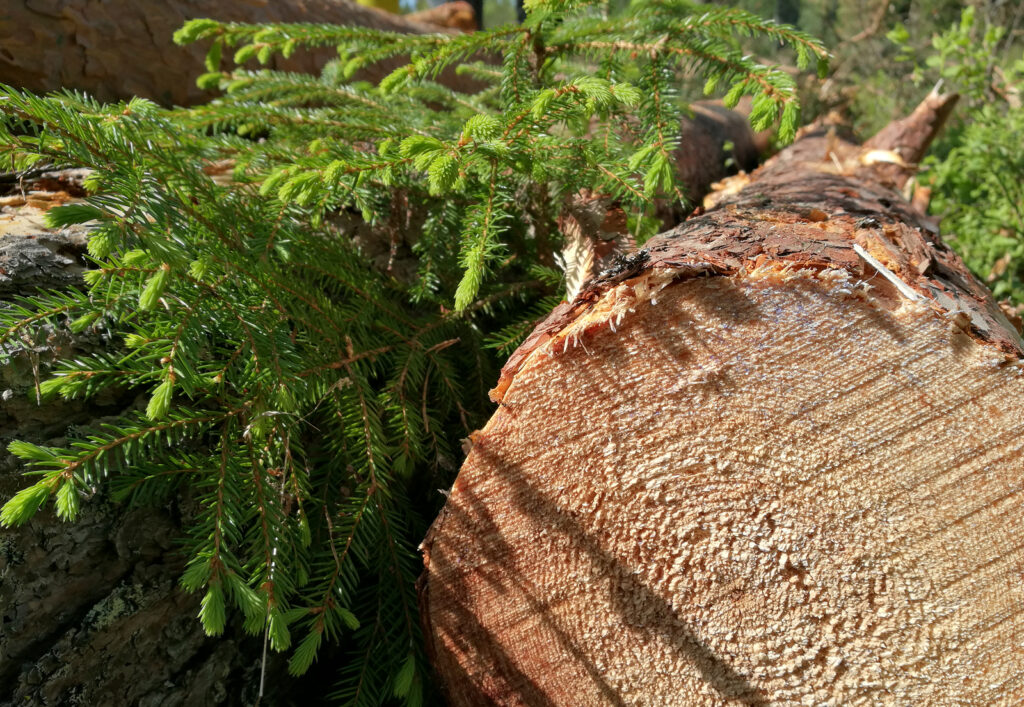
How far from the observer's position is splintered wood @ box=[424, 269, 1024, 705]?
112 cm

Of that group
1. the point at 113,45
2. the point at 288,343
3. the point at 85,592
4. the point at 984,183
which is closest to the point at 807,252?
the point at 288,343

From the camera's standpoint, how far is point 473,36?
170 cm

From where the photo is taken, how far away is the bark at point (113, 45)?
237 centimetres

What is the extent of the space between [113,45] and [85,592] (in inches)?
89.1

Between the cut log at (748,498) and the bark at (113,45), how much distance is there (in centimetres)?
240

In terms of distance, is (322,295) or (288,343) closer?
(288,343)

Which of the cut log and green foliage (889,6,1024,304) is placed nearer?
the cut log

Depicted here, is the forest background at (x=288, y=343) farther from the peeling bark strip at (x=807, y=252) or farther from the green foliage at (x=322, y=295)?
the peeling bark strip at (x=807, y=252)

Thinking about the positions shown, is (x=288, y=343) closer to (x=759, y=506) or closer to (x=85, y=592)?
(x=85, y=592)

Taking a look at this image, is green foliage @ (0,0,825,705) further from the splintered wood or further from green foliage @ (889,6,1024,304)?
green foliage @ (889,6,1024,304)

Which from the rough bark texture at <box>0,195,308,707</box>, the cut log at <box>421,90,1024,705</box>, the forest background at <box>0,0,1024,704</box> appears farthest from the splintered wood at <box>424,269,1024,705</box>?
the rough bark texture at <box>0,195,308,707</box>

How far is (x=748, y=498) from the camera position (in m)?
1.16

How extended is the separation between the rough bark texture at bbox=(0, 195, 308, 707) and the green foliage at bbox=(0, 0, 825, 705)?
2.1 inches

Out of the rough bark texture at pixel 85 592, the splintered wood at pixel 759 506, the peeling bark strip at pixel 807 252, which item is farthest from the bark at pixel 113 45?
the splintered wood at pixel 759 506
